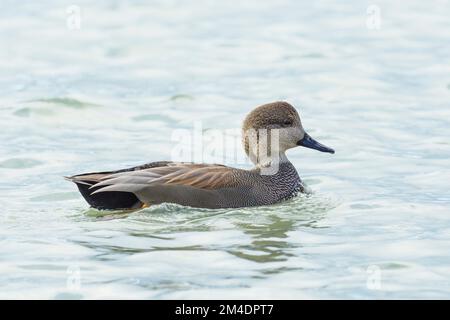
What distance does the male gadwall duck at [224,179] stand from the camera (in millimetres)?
10297

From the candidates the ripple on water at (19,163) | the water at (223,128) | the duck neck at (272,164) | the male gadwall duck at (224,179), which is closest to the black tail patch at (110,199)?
the male gadwall duck at (224,179)

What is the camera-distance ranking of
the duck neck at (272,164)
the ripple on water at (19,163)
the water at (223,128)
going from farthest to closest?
1. the ripple on water at (19,163)
2. the duck neck at (272,164)
3. the water at (223,128)

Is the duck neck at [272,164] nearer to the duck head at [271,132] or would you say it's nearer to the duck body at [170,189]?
A: the duck head at [271,132]

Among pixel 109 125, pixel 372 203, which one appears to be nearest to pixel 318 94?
pixel 109 125

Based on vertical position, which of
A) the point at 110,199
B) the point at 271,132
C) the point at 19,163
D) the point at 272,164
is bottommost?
the point at 19,163

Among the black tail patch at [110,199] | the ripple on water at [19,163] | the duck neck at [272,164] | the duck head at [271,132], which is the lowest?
the ripple on water at [19,163]

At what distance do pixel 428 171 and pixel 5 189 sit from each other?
4.24m

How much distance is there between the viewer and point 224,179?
10.5 m

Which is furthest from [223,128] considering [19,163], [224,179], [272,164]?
[224,179]

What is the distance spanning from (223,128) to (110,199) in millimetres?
4196

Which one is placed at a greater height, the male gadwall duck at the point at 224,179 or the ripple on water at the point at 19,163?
the male gadwall duck at the point at 224,179

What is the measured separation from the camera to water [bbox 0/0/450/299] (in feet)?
28.3

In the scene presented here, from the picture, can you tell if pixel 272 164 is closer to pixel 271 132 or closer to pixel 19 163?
pixel 271 132
